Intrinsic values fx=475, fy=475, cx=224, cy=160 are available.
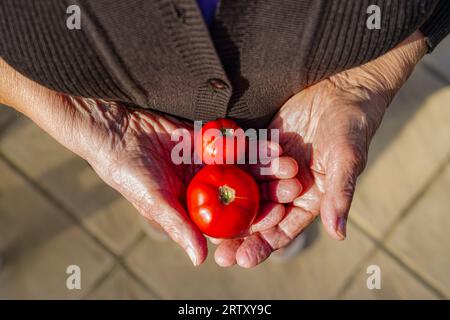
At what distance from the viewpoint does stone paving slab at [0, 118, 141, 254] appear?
2.89 metres

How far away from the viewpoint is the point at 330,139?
1802 mm

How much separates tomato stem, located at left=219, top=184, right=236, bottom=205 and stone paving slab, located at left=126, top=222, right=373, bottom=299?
1105 millimetres

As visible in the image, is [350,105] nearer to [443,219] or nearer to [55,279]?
[443,219]

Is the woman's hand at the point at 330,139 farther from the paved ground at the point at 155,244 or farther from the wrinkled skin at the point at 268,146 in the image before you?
the paved ground at the point at 155,244

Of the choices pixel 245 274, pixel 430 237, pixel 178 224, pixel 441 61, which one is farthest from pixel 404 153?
pixel 178 224

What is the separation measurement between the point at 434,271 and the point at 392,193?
527mm

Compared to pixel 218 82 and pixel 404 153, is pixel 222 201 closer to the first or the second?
pixel 218 82

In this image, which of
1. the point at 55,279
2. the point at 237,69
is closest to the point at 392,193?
the point at 237,69

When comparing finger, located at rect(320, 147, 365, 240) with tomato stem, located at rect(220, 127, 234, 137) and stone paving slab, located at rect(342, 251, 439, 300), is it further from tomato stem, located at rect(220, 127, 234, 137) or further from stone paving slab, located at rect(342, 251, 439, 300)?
stone paving slab, located at rect(342, 251, 439, 300)

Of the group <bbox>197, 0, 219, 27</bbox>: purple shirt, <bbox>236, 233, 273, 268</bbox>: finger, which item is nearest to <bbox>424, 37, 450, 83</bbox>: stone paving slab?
<bbox>236, 233, 273, 268</bbox>: finger

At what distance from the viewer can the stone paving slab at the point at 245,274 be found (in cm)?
282

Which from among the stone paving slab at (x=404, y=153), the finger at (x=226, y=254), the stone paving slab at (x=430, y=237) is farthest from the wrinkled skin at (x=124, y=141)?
the stone paving slab at (x=430, y=237)

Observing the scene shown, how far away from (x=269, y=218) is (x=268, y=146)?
0.29 metres

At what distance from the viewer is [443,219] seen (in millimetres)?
3012
